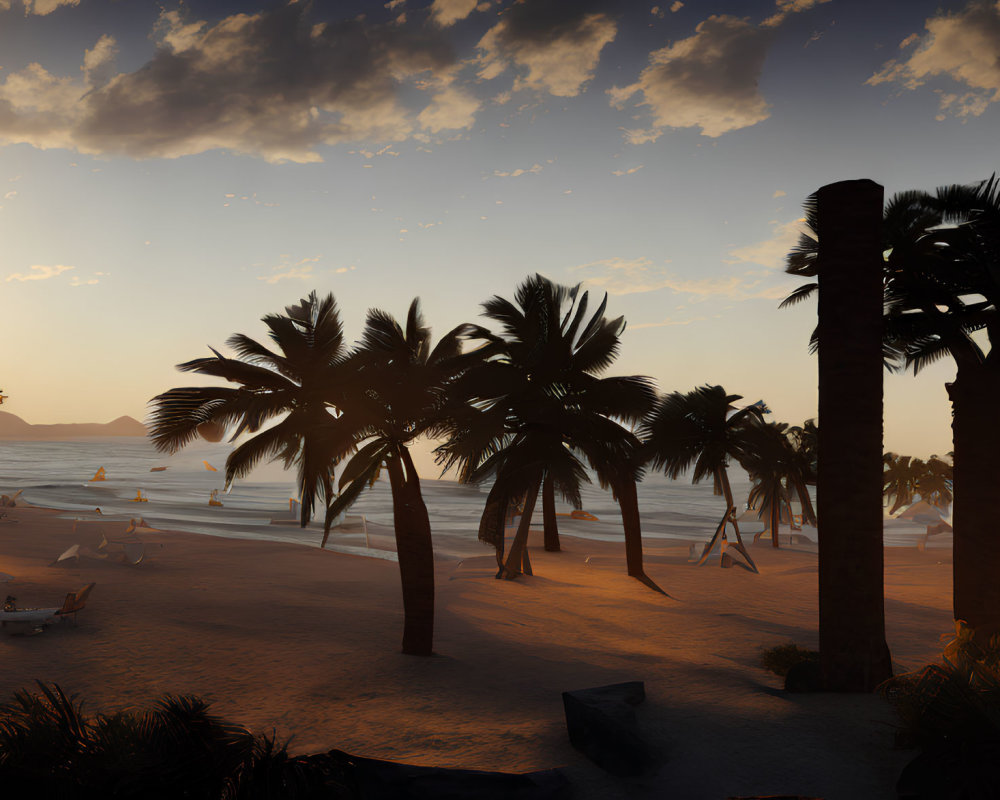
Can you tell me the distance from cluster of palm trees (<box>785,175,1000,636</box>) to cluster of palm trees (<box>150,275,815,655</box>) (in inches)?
284

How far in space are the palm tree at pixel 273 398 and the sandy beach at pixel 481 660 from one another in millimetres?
3271

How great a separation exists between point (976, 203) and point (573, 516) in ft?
151

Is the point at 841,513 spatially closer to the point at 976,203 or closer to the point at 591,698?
the point at 591,698

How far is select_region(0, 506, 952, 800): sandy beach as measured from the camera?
7.47 meters

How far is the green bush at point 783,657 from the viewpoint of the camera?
11531 millimetres

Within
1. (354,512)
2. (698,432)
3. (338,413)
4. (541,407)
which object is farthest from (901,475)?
(338,413)

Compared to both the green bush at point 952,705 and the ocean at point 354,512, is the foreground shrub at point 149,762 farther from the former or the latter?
the ocean at point 354,512

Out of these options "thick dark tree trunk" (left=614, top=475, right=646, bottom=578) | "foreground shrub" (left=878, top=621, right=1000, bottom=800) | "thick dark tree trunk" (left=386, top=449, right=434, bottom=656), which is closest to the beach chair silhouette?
"thick dark tree trunk" (left=386, top=449, right=434, bottom=656)

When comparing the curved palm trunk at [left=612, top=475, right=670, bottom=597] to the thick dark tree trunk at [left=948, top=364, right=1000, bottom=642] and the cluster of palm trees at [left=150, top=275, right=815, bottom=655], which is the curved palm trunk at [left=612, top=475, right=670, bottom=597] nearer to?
the cluster of palm trees at [left=150, top=275, right=815, bottom=655]

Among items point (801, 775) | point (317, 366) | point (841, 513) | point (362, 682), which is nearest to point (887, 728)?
point (801, 775)

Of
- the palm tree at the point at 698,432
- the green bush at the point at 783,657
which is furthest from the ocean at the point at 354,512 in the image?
the green bush at the point at 783,657

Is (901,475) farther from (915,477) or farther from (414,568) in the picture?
(414,568)

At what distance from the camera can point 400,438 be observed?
41.1ft

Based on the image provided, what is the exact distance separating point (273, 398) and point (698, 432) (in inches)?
606
